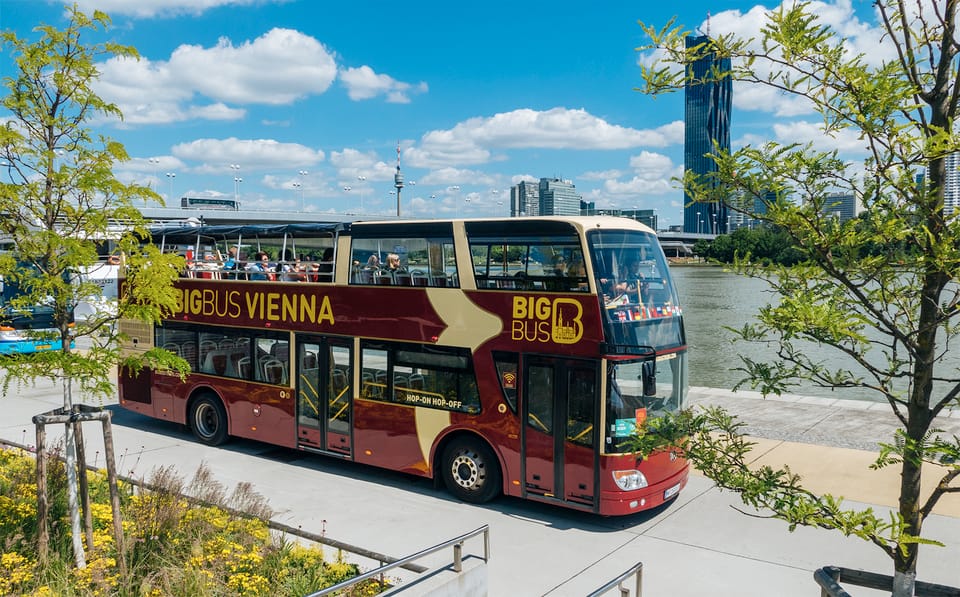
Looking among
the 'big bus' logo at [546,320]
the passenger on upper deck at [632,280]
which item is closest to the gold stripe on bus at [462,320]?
the 'big bus' logo at [546,320]

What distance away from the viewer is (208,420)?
44.3ft

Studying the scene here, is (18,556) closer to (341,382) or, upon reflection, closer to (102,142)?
(102,142)

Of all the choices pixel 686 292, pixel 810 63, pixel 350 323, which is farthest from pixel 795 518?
pixel 686 292

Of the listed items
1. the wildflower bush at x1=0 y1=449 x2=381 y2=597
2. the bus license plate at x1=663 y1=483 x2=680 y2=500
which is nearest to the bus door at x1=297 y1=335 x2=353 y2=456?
the wildflower bush at x1=0 y1=449 x2=381 y2=597

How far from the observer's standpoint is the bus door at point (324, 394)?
37.0 feet

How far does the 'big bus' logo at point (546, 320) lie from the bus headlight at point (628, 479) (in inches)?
64.7

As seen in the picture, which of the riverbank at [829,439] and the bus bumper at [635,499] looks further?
the riverbank at [829,439]

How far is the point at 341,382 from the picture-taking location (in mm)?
11344

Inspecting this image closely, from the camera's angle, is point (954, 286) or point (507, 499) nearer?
point (954, 286)

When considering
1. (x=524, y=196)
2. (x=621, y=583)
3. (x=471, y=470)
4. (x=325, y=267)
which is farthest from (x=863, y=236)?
(x=524, y=196)

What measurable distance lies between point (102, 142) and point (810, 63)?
5.95 metres

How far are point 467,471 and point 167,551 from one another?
4225 millimetres

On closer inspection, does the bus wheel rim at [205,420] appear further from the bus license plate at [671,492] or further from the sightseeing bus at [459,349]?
the bus license plate at [671,492]

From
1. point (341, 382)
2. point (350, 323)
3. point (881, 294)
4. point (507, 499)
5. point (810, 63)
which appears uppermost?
point (810, 63)
